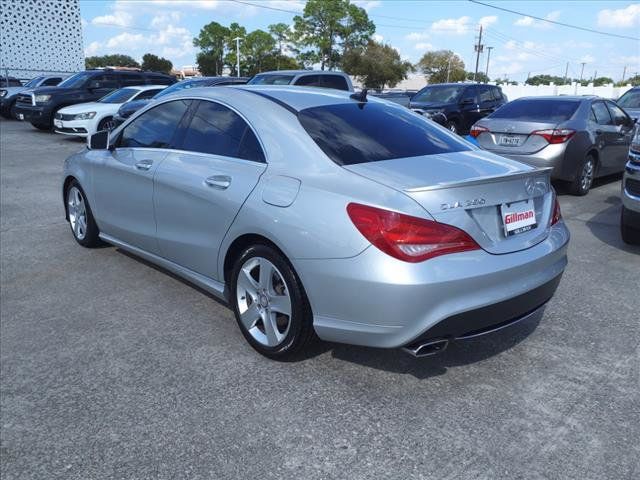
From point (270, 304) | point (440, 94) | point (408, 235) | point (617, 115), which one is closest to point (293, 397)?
point (270, 304)

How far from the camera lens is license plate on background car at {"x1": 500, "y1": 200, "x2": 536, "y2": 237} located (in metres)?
2.93

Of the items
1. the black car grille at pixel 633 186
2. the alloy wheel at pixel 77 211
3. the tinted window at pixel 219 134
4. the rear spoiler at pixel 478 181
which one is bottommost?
the alloy wheel at pixel 77 211

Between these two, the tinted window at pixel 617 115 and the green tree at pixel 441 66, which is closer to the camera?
the tinted window at pixel 617 115

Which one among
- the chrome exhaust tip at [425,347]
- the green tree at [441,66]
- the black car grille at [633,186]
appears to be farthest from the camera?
the green tree at [441,66]

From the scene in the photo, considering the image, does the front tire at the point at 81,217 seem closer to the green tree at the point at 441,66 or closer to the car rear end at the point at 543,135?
the car rear end at the point at 543,135

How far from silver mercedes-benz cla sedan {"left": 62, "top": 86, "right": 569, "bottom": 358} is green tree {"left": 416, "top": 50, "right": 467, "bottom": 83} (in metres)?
101

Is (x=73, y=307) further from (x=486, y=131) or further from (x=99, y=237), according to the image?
(x=486, y=131)

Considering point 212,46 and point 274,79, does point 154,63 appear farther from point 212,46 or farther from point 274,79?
point 274,79

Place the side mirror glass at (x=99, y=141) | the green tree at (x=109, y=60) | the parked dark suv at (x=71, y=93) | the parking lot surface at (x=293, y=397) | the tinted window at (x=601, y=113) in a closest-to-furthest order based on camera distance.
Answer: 1. the parking lot surface at (x=293, y=397)
2. the side mirror glass at (x=99, y=141)
3. the tinted window at (x=601, y=113)
4. the parked dark suv at (x=71, y=93)
5. the green tree at (x=109, y=60)

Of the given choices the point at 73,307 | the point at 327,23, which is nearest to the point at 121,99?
the point at 73,307

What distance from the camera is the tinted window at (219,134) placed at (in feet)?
11.5

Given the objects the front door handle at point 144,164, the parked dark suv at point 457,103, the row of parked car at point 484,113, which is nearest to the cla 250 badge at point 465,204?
the row of parked car at point 484,113

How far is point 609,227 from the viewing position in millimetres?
6559

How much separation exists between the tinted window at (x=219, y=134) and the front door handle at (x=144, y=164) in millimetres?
382
